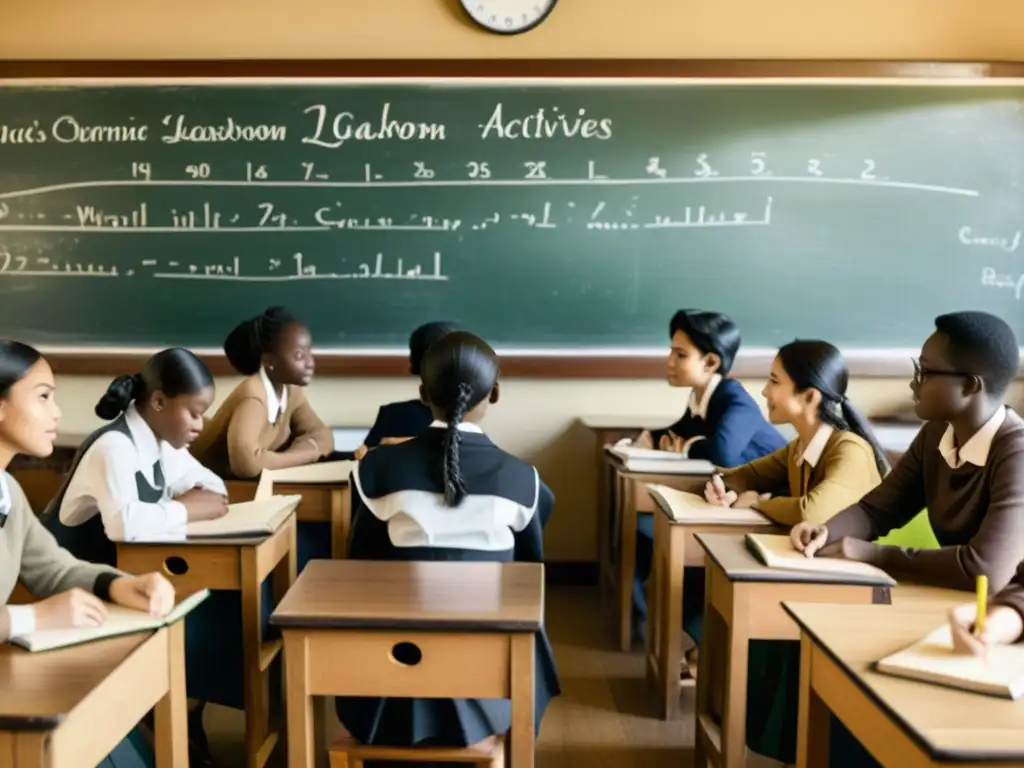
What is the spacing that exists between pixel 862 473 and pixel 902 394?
6.29 feet

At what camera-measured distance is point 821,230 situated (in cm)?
393

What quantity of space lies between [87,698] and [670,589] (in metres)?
1.65

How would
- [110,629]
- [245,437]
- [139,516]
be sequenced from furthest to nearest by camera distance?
[245,437], [139,516], [110,629]

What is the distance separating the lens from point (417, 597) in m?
1.64

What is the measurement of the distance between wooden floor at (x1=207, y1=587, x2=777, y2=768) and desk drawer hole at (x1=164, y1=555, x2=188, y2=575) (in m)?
0.63

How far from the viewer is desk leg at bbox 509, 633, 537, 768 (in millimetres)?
1539

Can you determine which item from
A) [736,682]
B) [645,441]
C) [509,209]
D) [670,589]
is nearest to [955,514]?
[736,682]

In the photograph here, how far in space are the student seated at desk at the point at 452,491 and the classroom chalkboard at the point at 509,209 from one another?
6.67 ft

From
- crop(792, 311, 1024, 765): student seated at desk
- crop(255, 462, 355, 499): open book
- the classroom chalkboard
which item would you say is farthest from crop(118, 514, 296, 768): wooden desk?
the classroom chalkboard

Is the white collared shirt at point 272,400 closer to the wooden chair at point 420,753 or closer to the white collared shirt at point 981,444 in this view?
the wooden chair at point 420,753

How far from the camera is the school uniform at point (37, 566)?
1.54m

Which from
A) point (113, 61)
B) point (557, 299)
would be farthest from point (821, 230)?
point (113, 61)

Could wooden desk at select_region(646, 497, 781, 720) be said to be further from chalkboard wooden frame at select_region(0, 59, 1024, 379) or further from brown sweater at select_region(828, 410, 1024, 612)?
chalkboard wooden frame at select_region(0, 59, 1024, 379)

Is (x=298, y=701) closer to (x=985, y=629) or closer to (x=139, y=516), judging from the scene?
(x=139, y=516)
